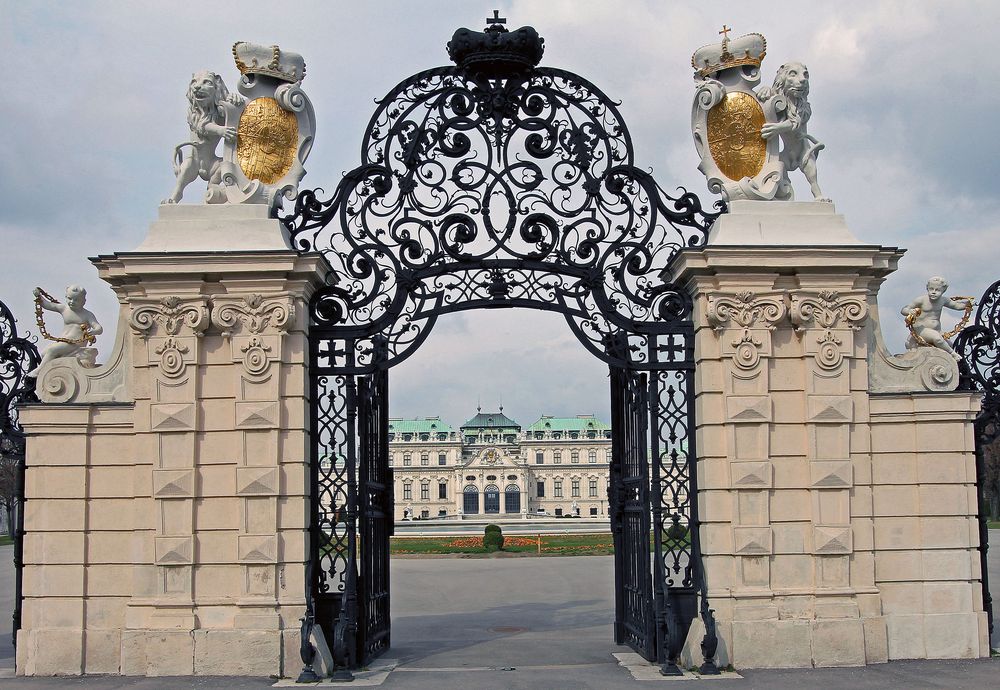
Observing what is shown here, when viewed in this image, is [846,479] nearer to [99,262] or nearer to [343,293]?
[343,293]

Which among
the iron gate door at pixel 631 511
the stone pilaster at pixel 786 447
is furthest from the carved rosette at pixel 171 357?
the stone pilaster at pixel 786 447

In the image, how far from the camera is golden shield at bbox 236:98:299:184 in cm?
1221

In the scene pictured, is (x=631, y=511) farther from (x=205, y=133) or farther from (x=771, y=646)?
(x=205, y=133)

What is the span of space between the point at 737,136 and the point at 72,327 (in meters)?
7.63

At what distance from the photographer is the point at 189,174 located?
39.7 feet

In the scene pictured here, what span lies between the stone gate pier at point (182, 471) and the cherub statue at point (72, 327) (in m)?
0.27

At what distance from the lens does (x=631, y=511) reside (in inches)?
499

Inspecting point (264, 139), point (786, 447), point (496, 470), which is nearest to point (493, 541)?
point (786, 447)

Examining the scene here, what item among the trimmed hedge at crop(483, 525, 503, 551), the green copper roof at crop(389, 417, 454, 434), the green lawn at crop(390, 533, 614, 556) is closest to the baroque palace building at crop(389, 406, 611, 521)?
the green copper roof at crop(389, 417, 454, 434)

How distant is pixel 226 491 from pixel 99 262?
109 inches

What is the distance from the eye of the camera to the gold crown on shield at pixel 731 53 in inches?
486

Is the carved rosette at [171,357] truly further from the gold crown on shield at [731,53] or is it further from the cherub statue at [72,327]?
the gold crown on shield at [731,53]

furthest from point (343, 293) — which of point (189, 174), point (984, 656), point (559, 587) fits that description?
point (559, 587)

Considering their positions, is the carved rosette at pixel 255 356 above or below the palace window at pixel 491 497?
above
